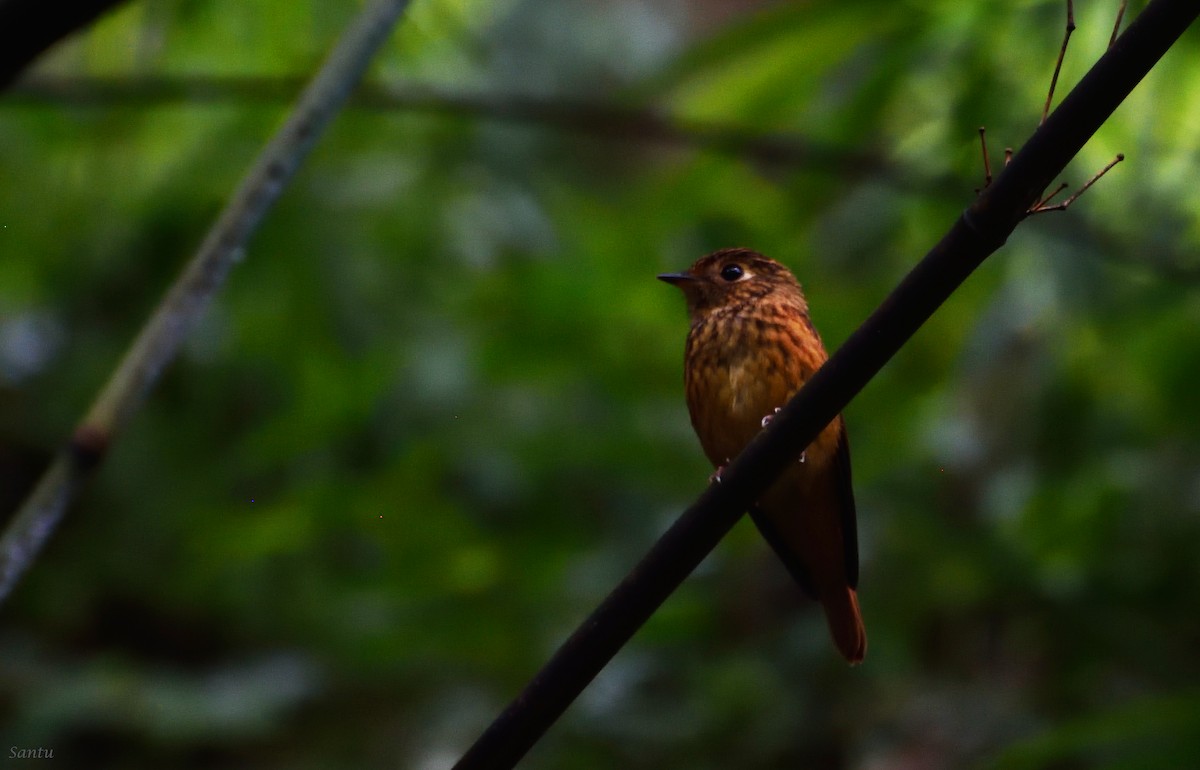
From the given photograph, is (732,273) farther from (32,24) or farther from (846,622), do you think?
(32,24)

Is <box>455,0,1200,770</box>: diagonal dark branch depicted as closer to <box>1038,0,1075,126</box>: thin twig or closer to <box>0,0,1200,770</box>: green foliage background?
<box>1038,0,1075,126</box>: thin twig

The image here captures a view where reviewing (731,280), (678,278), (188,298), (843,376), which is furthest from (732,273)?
(843,376)

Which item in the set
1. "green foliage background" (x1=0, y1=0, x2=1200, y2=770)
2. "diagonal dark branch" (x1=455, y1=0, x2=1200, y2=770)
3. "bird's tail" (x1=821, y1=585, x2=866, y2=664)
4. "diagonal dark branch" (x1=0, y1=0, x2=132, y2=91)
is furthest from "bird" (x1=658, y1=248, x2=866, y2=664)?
"diagonal dark branch" (x1=0, y1=0, x2=132, y2=91)

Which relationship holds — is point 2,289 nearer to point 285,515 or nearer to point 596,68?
point 285,515

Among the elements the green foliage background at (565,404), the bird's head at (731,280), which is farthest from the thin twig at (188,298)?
the bird's head at (731,280)

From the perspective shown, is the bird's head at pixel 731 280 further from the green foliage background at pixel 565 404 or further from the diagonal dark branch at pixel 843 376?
the diagonal dark branch at pixel 843 376

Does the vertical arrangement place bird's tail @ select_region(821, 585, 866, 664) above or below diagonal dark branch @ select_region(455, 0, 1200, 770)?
below
